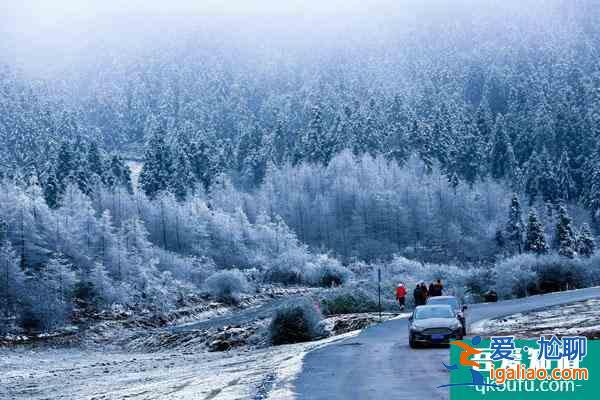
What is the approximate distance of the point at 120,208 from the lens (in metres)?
113

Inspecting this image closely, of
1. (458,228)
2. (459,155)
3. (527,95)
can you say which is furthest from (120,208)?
(527,95)

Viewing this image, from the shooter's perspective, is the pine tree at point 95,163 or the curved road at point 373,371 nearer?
the curved road at point 373,371

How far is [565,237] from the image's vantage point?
96.2 metres

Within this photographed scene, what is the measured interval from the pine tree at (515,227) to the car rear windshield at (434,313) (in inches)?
3663

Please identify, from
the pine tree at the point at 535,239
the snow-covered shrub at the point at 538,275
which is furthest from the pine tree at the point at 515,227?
the snow-covered shrub at the point at 538,275

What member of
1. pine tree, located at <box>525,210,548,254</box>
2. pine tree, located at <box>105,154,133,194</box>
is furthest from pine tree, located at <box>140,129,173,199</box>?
pine tree, located at <box>525,210,548,254</box>

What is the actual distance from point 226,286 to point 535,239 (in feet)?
138

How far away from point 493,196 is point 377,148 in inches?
1153

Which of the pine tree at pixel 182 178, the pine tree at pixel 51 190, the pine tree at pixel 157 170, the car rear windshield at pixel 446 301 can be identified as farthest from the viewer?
the pine tree at pixel 182 178

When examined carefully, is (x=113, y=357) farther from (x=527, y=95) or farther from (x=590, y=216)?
(x=527, y=95)

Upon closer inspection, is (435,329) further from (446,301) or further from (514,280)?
(514,280)

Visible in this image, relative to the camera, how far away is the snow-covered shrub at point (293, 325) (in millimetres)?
38500

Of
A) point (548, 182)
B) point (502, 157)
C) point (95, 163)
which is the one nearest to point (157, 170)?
point (95, 163)

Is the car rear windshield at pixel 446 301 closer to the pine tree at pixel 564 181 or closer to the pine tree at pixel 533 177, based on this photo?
the pine tree at pixel 564 181
